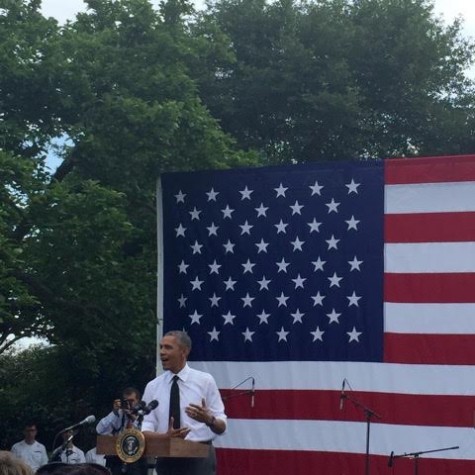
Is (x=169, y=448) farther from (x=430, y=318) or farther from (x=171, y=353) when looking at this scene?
(x=430, y=318)

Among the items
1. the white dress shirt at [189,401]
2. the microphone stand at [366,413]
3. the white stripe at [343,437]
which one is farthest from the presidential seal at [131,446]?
the white stripe at [343,437]

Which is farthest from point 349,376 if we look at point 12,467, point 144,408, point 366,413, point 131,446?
point 12,467

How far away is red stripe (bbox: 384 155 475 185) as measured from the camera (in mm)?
10664

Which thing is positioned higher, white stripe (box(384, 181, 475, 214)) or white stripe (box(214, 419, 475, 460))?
white stripe (box(384, 181, 475, 214))

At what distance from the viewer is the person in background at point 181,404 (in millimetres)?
5902

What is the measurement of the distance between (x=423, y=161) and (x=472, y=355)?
6.23 ft

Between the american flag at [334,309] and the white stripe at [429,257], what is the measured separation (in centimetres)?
1

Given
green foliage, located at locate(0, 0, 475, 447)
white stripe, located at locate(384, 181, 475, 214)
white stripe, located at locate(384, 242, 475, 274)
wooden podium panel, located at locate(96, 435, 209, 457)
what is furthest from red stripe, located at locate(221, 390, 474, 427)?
wooden podium panel, located at locate(96, 435, 209, 457)

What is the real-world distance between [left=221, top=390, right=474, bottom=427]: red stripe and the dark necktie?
4.96 meters

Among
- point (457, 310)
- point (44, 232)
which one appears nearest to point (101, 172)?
point (44, 232)

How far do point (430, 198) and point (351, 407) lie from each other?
6.92 feet

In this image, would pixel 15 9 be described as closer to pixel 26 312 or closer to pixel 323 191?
pixel 26 312

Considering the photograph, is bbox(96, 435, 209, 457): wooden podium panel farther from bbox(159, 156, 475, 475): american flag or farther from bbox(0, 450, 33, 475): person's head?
bbox(159, 156, 475, 475): american flag

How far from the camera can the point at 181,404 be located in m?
5.96
